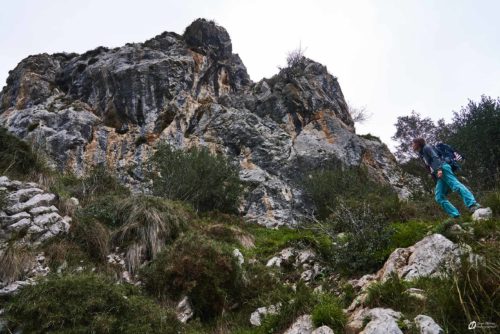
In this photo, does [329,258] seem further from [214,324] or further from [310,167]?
[310,167]

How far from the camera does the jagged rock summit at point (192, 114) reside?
22328 millimetres

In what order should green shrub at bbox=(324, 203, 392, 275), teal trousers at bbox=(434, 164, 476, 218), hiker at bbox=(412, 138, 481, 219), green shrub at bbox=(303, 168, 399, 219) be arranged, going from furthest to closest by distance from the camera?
1. green shrub at bbox=(303, 168, 399, 219)
2. hiker at bbox=(412, 138, 481, 219)
3. teal trousers at bbox=(434, 164, 476, 218)
4. green shrub at bbox=(324, 203, 392, 275)

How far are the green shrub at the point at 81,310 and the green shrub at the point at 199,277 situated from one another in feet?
3.07

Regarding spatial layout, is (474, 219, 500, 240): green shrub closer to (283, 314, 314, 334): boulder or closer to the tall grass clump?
(283, 314, 314, 334): boulder

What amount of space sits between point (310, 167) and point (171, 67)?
1291 centimetres

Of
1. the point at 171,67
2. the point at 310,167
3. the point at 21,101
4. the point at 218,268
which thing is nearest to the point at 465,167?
the point at 310,167

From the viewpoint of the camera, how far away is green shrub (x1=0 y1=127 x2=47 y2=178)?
30.6 feet

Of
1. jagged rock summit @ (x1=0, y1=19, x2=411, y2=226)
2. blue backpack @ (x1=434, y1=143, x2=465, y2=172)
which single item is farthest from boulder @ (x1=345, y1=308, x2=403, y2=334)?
jagged rock summit @ (x1=0, y1=19, x2=411, y2=226)

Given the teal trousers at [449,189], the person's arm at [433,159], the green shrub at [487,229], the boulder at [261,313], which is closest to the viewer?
the green shrub at [487,229]

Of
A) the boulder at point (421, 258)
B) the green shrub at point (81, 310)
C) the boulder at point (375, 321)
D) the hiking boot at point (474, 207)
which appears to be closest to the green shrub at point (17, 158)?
the green shrub at point (81, 310)

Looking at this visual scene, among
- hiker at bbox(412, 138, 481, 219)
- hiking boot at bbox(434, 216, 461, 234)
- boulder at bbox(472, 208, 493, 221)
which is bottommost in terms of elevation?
hiking boot at bbox(434, 216, 461, 234)

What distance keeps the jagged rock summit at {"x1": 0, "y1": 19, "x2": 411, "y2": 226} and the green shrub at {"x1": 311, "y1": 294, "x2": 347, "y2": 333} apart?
12553mm

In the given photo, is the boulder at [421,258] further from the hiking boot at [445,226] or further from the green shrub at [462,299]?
the green shrub at [462,299]

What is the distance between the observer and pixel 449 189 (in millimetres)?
7617
